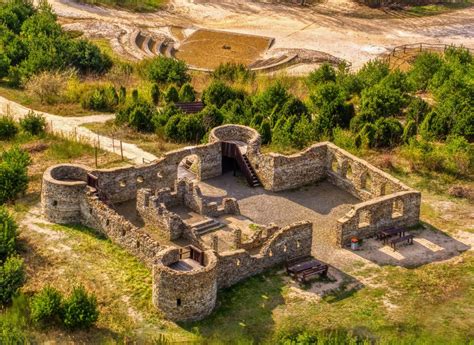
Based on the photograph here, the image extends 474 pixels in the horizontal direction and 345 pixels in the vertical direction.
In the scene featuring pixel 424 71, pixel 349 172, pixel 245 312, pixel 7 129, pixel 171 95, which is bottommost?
pixel 245 312

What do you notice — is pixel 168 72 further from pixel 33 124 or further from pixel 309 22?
pixel 309 22

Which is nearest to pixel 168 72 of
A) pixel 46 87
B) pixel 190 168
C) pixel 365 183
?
pixel 46 87

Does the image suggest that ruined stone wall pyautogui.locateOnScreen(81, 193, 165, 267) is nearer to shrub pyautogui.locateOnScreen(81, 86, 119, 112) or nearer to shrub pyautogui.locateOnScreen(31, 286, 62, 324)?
shrub pyautogui.locateOnScreen(31, 286, 62, 324)

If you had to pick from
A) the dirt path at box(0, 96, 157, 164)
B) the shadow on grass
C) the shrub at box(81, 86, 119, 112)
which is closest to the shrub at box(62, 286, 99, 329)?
the shadow on grass

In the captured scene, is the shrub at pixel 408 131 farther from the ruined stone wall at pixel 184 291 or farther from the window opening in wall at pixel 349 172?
the ruined stone wall at pixel 184 291

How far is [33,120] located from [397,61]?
39750 millimetres

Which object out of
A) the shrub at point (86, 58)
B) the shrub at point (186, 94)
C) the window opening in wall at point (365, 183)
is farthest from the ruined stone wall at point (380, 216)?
the shrub at point (86, 58)

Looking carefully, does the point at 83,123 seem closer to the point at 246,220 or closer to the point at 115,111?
the point at 115,111

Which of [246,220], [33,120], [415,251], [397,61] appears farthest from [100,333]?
[397,61]

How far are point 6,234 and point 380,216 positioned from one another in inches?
783

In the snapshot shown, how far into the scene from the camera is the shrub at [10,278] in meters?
40.0

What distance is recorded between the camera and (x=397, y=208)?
48.8m

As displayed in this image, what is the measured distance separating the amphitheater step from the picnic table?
5635 mm

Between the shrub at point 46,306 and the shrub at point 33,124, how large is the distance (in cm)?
2362
